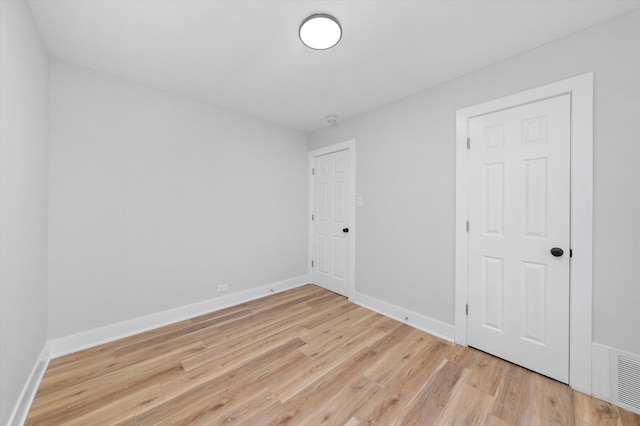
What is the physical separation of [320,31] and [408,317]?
285 centimetres

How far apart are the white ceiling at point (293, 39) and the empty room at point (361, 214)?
0.02 meters

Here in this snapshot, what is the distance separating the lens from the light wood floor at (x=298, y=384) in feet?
4.92

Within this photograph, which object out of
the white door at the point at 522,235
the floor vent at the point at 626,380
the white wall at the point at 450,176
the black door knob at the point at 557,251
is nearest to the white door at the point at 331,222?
the white wall at the point at 450,176

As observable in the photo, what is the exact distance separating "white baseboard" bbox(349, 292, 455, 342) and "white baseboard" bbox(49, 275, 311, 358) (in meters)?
1.31

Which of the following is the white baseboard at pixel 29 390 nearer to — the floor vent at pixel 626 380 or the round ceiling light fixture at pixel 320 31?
the round ceiling light fixture at pixel 320 31

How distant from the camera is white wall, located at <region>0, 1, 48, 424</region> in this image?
1.27m

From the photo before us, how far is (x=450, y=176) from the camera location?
2400mm

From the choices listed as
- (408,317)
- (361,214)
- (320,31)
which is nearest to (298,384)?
(408,317)

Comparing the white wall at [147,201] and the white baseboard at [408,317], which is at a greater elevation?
the white wall at [147,201]

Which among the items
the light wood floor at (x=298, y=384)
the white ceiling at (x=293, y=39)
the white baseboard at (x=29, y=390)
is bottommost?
the light wood floor at (x=298, y=384)

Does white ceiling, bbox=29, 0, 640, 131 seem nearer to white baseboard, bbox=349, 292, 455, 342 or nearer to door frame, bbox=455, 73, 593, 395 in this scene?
door frame, bbox=455, 73, 593, 395

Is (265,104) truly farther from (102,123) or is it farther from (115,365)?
(115,365)

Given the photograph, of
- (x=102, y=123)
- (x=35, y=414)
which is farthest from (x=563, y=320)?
(x=102, y=123)

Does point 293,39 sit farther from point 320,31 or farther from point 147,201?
point 147,201
